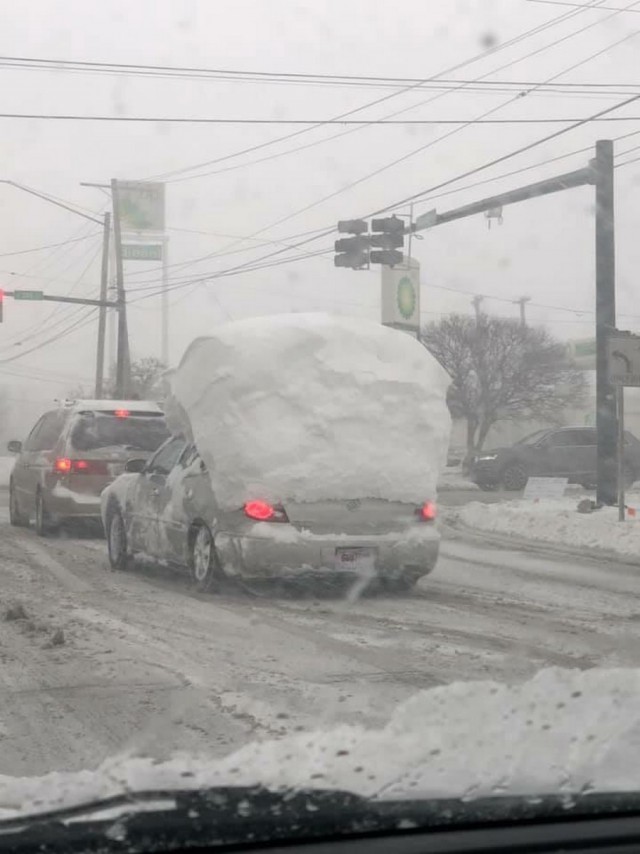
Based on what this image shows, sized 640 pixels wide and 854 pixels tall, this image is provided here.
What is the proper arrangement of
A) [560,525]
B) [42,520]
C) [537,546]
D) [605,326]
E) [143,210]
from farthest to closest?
[143,210]
[605,326]
[560,525]
[537,546]
[42,520]

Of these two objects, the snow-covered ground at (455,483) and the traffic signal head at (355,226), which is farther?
the snow-covered ground at (455,483)

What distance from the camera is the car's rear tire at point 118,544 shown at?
12.5 meters

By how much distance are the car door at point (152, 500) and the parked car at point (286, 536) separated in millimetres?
99

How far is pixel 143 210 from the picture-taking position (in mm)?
54969

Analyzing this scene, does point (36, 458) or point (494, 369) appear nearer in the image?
point (36, 458)

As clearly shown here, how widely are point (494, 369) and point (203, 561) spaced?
91.3 ft

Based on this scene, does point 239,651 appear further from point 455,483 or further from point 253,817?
point 455,483

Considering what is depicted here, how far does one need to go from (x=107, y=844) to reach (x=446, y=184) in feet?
68.0

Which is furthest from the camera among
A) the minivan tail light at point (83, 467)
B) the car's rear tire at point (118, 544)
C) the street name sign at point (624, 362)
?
the street name sign at point (624, 362)

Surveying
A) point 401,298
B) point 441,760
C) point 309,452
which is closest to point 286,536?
point 309,452

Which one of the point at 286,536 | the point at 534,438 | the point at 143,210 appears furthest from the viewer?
the point at 143,210

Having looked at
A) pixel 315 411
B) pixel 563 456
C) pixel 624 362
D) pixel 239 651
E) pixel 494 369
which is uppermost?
pixel 494 369

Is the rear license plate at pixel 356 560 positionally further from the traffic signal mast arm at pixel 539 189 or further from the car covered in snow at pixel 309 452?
the traffic signal mast arm at pixel 539 189

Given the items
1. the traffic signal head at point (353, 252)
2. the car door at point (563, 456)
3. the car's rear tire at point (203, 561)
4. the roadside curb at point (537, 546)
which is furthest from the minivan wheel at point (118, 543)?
the car door at point (563, 456)
